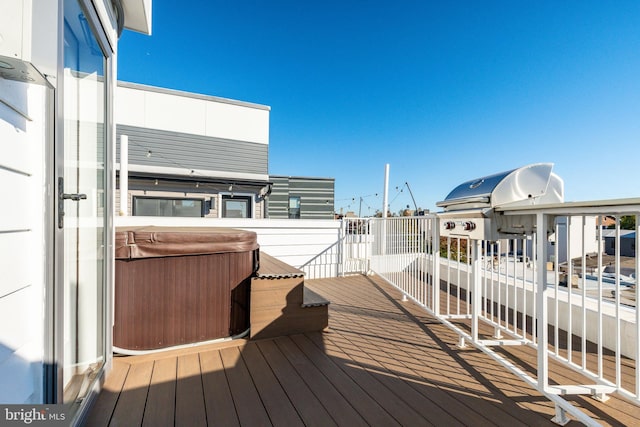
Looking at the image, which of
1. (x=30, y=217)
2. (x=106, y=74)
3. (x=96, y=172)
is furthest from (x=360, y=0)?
(x=30, y=217)

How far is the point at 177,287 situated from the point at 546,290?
2665 mm

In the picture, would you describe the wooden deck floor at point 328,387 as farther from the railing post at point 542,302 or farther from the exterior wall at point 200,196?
the exterior wall at point 200,196

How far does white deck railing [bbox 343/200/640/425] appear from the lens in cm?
143

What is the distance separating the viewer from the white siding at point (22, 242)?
86cm

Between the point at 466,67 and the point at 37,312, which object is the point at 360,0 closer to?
the point at 466,67

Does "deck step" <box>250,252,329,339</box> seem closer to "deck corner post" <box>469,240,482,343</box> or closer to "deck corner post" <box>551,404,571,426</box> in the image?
"deck corner post" <box>469,240,482,343</box>

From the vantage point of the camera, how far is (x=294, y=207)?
10414 millimetres

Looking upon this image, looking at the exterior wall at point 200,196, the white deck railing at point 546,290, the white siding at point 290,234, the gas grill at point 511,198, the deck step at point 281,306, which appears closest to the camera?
the white deck railing at point 546,290

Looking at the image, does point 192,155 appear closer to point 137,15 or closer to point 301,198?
point 301,198

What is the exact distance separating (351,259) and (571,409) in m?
3.99

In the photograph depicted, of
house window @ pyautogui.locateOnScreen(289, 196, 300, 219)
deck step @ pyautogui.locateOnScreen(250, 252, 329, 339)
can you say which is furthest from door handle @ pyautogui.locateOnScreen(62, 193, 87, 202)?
house window @ pyautogui.locateOnScreen(289, 196, 300, 219)

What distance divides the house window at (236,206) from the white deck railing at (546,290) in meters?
3.01

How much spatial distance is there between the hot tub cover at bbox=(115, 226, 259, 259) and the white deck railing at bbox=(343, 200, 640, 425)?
2.12m

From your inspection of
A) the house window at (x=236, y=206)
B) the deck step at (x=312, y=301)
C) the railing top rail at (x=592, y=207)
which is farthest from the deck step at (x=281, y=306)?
the house window at (x=236, y=206)
